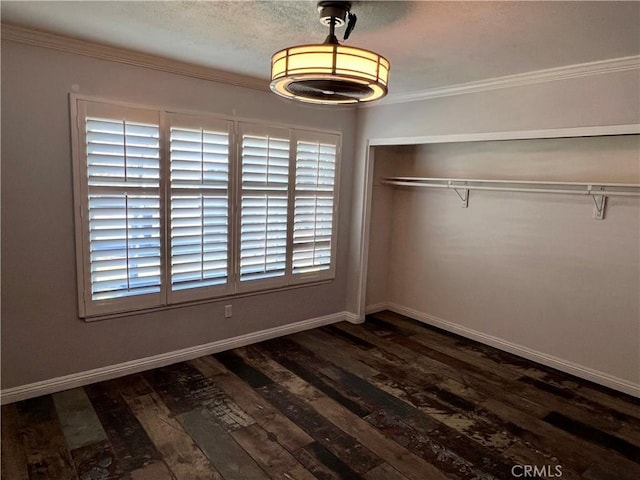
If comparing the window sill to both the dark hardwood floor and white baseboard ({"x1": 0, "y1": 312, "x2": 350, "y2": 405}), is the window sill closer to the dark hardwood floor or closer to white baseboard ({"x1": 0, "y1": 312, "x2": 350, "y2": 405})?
white baseboard ({"x1": 0, "y1": 312, "x2": 350, "y2": 405})

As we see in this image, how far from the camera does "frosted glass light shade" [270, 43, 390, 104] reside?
181cm

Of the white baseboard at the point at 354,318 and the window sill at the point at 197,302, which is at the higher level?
the window sill at the point at 197,302

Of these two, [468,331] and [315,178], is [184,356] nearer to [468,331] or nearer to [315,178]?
[315,178]

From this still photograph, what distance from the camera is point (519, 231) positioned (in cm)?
414

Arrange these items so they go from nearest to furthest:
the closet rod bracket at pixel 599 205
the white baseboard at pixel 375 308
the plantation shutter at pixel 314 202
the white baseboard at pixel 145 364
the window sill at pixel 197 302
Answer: the white baseboard at pixel 145 364 < the window sill at pixel 197 302 < the closet rod bracket at pixel 599 205 < the plantation shutter at pixel 314 202 < the white baseboard at pixel 375 308

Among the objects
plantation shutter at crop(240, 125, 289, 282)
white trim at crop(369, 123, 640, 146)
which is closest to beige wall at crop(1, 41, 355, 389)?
plantation shutter at crop(240, 125, 289, 282)

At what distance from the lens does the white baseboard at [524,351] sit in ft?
11.6

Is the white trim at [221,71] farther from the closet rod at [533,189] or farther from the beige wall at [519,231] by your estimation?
the closet rod at [533,189]

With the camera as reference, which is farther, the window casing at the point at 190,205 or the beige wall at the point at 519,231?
the beige wall at the point at 519,231

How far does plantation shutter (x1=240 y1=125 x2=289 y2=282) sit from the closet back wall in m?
1.34

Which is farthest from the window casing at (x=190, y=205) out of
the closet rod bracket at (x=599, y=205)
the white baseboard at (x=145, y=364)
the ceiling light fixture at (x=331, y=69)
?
the closet rod bracket at (x=599, y=205)

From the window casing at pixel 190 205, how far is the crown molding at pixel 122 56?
0.34 m

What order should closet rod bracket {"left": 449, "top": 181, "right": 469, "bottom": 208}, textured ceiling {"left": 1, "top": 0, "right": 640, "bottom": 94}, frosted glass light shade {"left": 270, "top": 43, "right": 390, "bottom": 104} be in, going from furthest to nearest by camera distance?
closet rod bracket {"left": 449, "top": 181, "right": 469, "bottom": 208} → textured ceiling {"left": 1, "top": 0, "right": 640, "bottom": 94} → frosted glass light shade {"left": 270, "top": 43, "right": 390, "bottom": 104}

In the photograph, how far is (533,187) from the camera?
13.1ft
